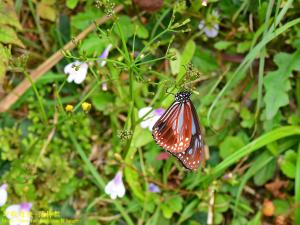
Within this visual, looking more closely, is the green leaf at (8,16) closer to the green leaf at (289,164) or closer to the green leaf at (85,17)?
the green leaf at (85,17)

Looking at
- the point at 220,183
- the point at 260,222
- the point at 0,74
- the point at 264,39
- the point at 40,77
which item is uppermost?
the point at 40,77

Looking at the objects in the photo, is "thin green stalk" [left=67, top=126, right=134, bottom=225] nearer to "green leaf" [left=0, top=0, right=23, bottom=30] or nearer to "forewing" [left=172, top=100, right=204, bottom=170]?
"forewing" [left=172, top=100, right=204, bottom=170]

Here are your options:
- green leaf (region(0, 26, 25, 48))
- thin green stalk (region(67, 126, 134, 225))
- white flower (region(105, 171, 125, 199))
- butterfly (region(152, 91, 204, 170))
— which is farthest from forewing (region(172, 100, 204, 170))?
green leaf (region(0, 26, 25, 48))

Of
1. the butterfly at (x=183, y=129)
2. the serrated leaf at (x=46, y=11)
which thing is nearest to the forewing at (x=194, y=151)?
the butterfly at (x=183, y=129)

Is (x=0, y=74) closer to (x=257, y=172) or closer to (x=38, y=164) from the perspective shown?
(x=38, y=164)

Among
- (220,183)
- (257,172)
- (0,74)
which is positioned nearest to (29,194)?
(0,74)

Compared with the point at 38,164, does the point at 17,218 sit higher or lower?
lower

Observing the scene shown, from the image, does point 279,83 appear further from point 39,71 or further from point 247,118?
point 39,71
